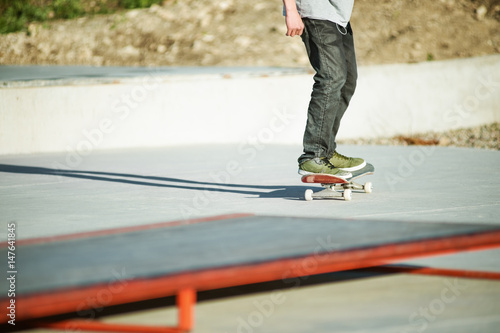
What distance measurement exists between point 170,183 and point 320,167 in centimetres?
203

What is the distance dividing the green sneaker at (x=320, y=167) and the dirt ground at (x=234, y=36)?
29.4ft

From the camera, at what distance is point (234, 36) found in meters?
15.7

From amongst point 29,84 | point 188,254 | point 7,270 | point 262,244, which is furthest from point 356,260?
point 29,84

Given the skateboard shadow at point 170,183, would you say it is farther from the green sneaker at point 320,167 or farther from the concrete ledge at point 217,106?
the concrete ledge at point 217,106

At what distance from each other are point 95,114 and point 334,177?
5.00 meters

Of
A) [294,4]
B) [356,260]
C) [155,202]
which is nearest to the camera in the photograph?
[356,260]

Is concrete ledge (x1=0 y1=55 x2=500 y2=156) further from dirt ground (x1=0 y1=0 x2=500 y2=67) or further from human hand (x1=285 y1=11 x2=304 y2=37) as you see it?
human hand (x1=285 y1=11 x2=304 y2=37)

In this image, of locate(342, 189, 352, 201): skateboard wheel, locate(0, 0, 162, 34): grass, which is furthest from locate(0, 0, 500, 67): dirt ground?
locate(342, 189, 352, 201): skateboard wheel

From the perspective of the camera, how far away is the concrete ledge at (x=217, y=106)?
995 centimetres

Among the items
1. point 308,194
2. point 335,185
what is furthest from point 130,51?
point 308,194

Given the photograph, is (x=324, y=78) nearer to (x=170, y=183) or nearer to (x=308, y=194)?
(x=308, y=194)

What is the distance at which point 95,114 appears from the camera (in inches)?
396

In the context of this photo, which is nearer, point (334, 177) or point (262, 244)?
point (262, 244)

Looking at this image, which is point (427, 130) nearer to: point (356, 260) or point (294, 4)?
point (294, 4)
